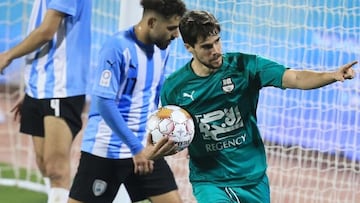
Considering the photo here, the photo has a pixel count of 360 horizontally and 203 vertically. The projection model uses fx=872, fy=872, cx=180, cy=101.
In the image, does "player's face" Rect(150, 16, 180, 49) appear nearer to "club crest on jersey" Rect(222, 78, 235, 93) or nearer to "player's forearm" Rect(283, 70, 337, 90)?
"club crest on jersey" Rect(222, 78, 235, 93)

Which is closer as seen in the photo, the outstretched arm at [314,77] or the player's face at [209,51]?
the outstretched arm at [314,77]

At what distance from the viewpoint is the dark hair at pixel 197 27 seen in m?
3.06

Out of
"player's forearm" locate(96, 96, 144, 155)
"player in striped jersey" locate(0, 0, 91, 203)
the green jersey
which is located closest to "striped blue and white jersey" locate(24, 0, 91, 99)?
"player in striped jersey" locate(0, 0, 91, 203)

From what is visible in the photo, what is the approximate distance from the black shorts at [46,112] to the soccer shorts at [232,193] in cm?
93

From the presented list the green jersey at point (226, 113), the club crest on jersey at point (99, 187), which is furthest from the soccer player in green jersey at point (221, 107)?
the club crest on jersey at point (99, 187)

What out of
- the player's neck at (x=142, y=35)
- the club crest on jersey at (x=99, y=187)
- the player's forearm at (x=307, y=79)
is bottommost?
the club crest on jersey at (x=99, y=187)

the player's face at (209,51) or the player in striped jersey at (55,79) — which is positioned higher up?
the player's face at (209,51)

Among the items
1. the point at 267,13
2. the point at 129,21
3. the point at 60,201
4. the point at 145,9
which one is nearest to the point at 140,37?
the point at 145,9

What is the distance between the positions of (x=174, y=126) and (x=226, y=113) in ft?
0.65

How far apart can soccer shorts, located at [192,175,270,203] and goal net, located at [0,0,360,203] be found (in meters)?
1.56

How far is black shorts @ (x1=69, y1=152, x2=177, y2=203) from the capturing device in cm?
347

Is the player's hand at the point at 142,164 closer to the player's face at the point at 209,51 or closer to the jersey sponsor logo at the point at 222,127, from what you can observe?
the jersey sponsor logo at the point at 222,127

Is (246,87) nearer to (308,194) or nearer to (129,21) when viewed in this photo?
(129,21)

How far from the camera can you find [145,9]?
3434 mm
